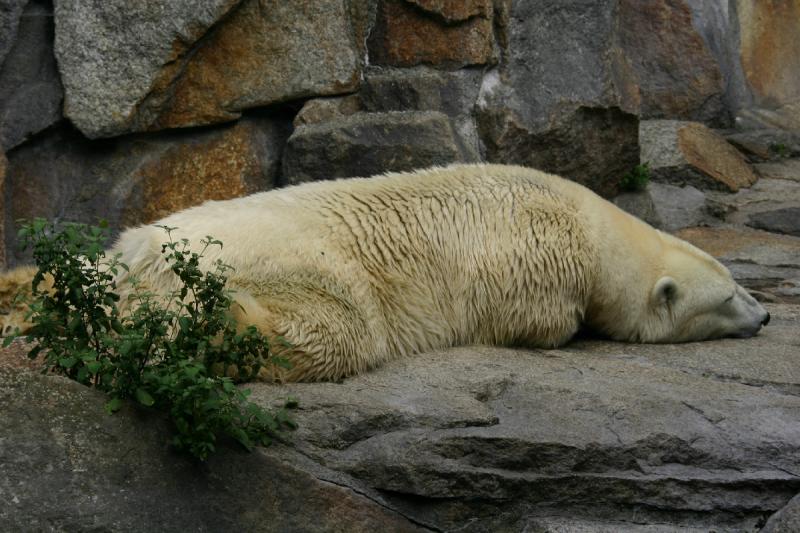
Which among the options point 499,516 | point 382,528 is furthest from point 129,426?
point 499,516

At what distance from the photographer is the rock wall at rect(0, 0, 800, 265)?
618cm

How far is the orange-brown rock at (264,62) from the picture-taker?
6418 mm

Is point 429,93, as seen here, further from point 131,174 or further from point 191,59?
point 131,174

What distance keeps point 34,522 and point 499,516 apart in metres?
1.55

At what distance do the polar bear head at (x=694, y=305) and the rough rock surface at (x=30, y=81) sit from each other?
352 centimetres

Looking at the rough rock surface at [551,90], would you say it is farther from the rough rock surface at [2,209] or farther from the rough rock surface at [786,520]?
the rough rock surface at [786,520]

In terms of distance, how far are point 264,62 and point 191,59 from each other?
0.44 metres

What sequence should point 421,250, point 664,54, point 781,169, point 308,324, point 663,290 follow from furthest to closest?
1. point 664,54
2. point 781,169
3. point 663,290
4. point 421,250
5. point 308,324

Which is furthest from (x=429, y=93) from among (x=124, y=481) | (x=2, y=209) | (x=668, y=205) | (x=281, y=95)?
(x=124, y=481)

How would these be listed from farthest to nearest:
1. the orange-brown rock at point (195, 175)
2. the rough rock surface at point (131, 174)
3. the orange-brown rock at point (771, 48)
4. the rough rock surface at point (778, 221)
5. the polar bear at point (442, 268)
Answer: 1. the orange-brown rock at point (771, 48)
2. the rough rock surface at point (778, 221)
3. the orange-brown rock at point (195, 175)
4. the rough rock surface at point (131, 174)
5. the polar bear at point (442, 268)

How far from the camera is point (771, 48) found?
11.7 metres

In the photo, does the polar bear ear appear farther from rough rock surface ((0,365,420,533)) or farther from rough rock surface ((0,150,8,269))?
rough rock surface ((0,150,8,269))

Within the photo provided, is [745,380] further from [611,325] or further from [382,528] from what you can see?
[382,528]

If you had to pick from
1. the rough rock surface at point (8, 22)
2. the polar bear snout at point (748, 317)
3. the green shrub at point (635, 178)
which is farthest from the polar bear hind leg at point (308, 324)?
the green shrub at point (635, 178)
